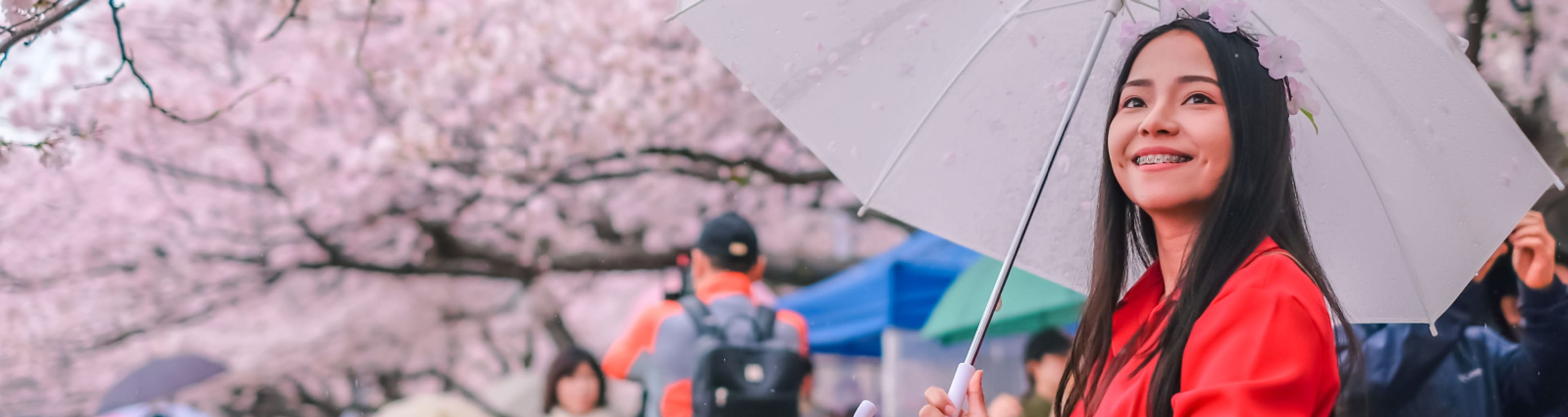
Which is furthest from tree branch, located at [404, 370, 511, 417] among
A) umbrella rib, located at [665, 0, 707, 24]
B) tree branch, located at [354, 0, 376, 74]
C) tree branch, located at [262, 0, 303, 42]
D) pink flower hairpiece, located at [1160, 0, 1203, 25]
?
pink flower hairpiece, located at [1160, 0, 1203, 25]

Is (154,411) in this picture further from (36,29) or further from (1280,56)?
(1280,56)

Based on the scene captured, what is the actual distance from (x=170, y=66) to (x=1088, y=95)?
4937mm

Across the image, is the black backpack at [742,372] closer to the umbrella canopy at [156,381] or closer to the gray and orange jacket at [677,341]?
the gray and orange jacket at [677,341]

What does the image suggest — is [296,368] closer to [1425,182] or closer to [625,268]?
[625,268]

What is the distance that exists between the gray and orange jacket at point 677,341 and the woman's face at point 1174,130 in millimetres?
2415

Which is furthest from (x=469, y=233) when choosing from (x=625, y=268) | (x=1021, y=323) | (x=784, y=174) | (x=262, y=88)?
(x=1021, y=323)

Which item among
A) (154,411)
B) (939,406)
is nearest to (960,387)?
(939,406)

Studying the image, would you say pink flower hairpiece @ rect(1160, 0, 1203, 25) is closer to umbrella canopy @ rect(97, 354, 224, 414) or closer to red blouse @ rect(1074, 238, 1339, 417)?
red blouse @ rect(1074, 238, 1339, 417)

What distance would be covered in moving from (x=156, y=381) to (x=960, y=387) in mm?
4599

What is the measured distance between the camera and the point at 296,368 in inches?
205

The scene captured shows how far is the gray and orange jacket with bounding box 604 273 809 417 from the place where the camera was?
347 cm

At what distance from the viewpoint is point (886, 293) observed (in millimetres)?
3734

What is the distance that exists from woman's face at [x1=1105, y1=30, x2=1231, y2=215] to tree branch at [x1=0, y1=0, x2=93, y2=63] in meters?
2.31

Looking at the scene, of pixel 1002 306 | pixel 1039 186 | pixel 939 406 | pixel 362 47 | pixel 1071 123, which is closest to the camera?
pixel 939 406
